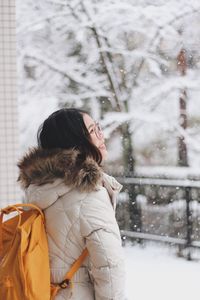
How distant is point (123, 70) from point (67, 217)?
14.8 ft

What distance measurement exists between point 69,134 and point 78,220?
0.17m

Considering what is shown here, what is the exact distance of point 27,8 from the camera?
5586mm

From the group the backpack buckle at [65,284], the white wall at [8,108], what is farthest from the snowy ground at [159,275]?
the backpack buckle at [65,284]

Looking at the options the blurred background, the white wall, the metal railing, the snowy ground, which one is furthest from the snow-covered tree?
the white wall

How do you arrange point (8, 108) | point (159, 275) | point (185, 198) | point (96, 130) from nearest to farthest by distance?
point (96, 130)
point (8, 108)
point (159, 275)
point (185, 198)

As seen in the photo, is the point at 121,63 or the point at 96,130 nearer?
the point at 96,130

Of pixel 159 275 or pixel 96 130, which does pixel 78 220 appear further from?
pixel 159 275

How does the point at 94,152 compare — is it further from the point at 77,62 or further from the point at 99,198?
the point at 77,62

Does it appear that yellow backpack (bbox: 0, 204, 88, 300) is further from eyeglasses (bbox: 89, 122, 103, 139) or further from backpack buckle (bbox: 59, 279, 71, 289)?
→ eyeglasses (bbox: 89, 122, 103, 139)

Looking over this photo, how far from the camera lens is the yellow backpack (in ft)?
3.32

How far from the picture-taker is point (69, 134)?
→ 1081mm

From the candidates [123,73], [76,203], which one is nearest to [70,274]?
[76,203]

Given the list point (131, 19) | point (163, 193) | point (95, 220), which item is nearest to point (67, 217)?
point (95, 220)

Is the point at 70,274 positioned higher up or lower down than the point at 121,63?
lower down
